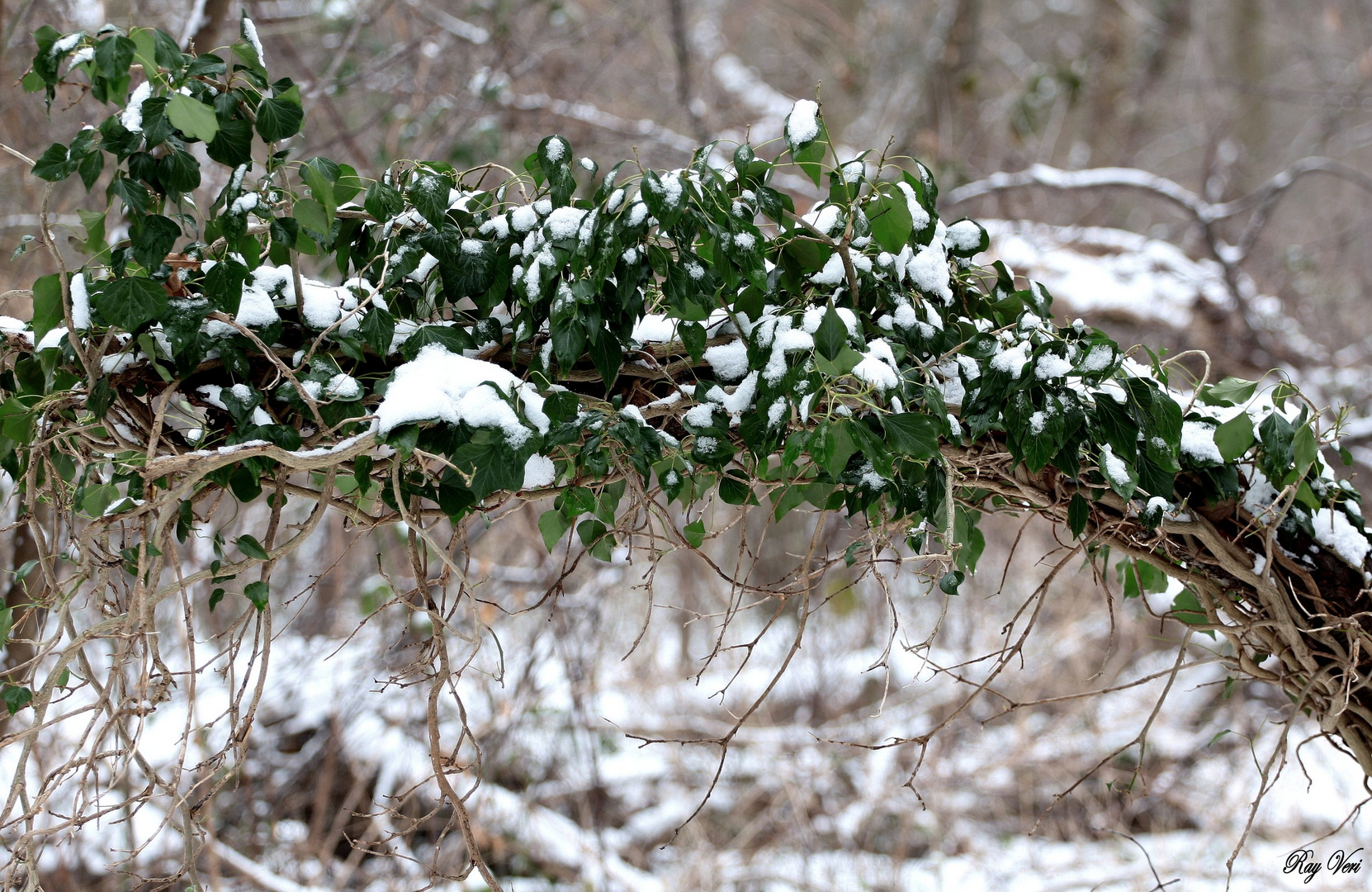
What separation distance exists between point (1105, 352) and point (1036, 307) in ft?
0.43

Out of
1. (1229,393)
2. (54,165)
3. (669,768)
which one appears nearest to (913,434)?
(1229,393)

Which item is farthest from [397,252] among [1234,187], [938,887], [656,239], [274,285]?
[1234,187]

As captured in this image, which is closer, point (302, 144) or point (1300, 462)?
point (1300, 462)

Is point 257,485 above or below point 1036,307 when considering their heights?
below

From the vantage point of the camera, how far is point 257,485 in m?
1.11

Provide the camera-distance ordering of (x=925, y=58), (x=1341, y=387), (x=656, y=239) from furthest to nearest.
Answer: (x=925, y=58), (x=1341, y=387), (x=656, y=239)

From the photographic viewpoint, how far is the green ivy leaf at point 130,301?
0.93 m

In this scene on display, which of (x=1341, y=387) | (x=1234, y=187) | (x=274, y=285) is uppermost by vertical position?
(x=1234, y=187)

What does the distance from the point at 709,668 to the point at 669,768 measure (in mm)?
484

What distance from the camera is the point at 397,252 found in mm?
1049

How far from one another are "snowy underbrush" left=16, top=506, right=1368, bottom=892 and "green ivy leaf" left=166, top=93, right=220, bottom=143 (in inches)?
83.2


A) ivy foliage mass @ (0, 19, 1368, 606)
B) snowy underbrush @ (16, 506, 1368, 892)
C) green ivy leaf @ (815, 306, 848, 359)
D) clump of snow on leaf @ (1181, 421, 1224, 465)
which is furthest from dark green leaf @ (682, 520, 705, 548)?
snowy underbrush @ (16, 506, 1368, 892)

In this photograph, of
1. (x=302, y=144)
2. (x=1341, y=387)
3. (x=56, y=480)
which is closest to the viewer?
(x=56, y=480)

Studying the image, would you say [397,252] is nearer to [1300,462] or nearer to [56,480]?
[56,480]
